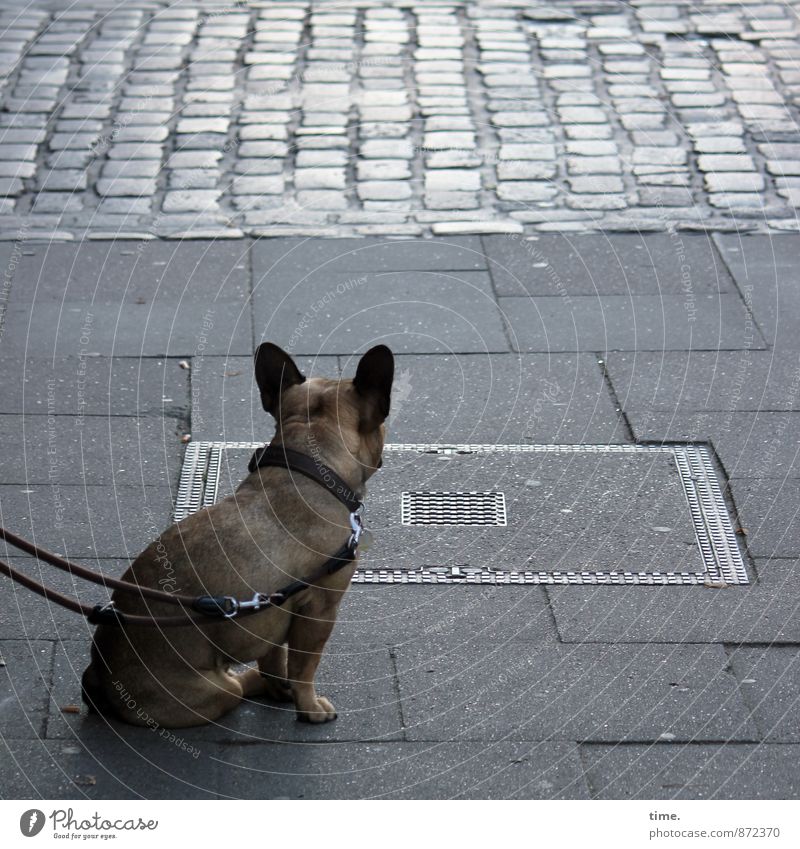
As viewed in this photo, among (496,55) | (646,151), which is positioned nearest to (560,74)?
(496,55)

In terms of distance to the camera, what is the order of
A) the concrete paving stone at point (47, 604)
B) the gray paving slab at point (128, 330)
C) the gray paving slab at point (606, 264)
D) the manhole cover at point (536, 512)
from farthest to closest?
the gray paving slab at point (606, 264) → the gray paving slab at point (128, 330) → the manhole cover at point (536, 512) → the concrete paving stone at point (47, 604)

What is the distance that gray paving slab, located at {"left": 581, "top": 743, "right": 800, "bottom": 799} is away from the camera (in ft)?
14.9

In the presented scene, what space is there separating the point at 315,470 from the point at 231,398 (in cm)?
258

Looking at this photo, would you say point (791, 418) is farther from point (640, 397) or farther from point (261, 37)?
point (261, 37)

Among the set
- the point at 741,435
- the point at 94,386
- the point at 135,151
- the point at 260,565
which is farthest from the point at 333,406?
the point at 135,151

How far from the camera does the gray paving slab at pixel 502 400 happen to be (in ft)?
22.4

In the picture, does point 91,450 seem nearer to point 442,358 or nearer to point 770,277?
point 442,358

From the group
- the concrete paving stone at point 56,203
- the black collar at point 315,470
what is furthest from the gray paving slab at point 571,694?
the concrete paving stone at point 56,203

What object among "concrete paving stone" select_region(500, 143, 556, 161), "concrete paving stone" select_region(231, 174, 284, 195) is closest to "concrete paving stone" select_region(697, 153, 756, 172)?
"concrete paving stone" select_region(500, 143, 556, 161)

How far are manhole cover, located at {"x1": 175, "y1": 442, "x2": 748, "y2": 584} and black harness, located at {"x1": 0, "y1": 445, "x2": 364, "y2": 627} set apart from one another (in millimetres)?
1216

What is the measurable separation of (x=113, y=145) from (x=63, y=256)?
1.64 meters

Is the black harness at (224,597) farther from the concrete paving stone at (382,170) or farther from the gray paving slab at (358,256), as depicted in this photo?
the concrete paving stone at (382,170)

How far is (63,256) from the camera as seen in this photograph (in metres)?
8.28
